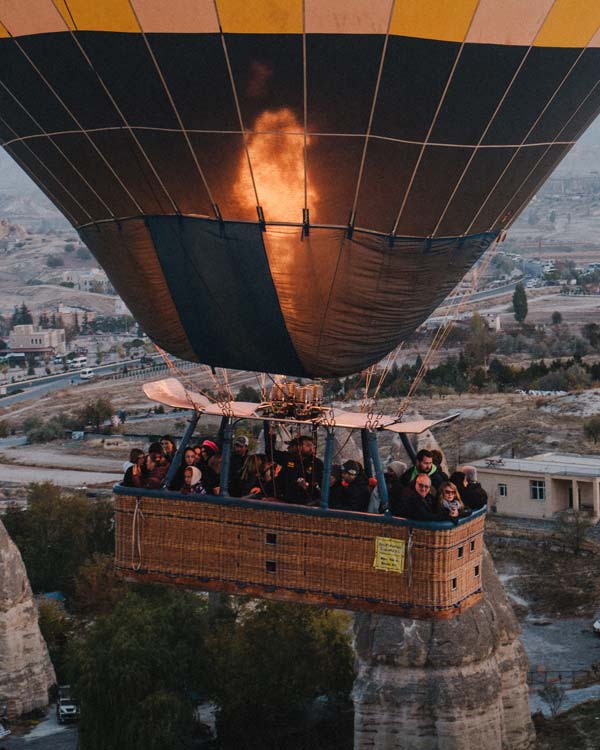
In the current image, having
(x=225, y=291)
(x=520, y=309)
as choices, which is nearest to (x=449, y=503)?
(x=225, y=291)

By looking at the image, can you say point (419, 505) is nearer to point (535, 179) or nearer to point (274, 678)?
point (535, 179)

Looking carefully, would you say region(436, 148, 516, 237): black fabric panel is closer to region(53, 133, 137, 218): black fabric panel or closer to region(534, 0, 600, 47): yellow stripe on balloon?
region(534, 0, 600, 47): yellow stripe on balloon

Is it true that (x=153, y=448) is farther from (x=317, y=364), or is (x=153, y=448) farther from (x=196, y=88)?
(x=196, y=88)

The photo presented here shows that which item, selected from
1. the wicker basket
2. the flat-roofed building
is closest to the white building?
the flat-roofed building

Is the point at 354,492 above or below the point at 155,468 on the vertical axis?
below

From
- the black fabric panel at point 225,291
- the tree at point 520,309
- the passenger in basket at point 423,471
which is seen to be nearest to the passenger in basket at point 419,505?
the passenger in basket at point 423,471

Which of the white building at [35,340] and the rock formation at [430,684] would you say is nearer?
the rock formation at [430,684]

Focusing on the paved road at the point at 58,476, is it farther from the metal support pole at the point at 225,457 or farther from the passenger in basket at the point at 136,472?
the metal support pole at the point at 225,457

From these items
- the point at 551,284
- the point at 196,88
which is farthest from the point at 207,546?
the point at 551,284
